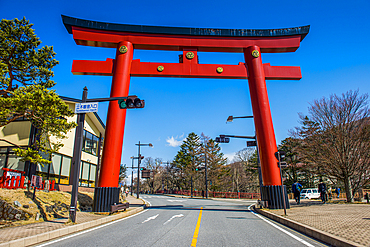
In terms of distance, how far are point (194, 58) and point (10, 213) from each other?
12918 millimetres

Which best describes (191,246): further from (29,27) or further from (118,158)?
(29,27)

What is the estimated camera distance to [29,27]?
11844 mm

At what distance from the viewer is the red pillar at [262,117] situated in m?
13.3

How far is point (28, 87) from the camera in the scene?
10.7m

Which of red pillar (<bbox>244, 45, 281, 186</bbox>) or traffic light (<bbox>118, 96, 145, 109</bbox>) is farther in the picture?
red pillar (<bbox>244, 45, 281, 186</bbox>)

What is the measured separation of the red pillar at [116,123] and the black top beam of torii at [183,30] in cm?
116

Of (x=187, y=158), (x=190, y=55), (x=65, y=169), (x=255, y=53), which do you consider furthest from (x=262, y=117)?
(x=187, y=158)

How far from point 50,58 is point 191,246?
13025 millimetres

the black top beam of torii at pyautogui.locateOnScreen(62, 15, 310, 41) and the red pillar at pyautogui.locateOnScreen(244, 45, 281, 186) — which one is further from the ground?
the black top beam of torii at pyautogui.locateOnScreen(62, 15, 310, 41)

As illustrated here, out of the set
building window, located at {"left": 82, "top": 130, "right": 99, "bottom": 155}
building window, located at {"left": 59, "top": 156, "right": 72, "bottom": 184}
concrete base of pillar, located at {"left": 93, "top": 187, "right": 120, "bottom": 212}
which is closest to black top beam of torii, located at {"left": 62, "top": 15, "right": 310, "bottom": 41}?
concrete base of pillar, located at {"left": 93, "top": 187, "right": 120, "bottom": 212}

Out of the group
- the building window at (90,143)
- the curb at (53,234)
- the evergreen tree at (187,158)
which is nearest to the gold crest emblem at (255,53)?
the curb at (53,234)

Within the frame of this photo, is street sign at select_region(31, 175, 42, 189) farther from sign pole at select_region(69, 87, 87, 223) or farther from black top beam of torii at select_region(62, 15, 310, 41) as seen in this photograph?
black top beam of torii at select_region(62, 15, 310, 41)

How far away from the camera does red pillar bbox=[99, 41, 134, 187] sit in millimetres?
12242

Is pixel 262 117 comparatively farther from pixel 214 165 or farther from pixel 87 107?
pixel 214 165
